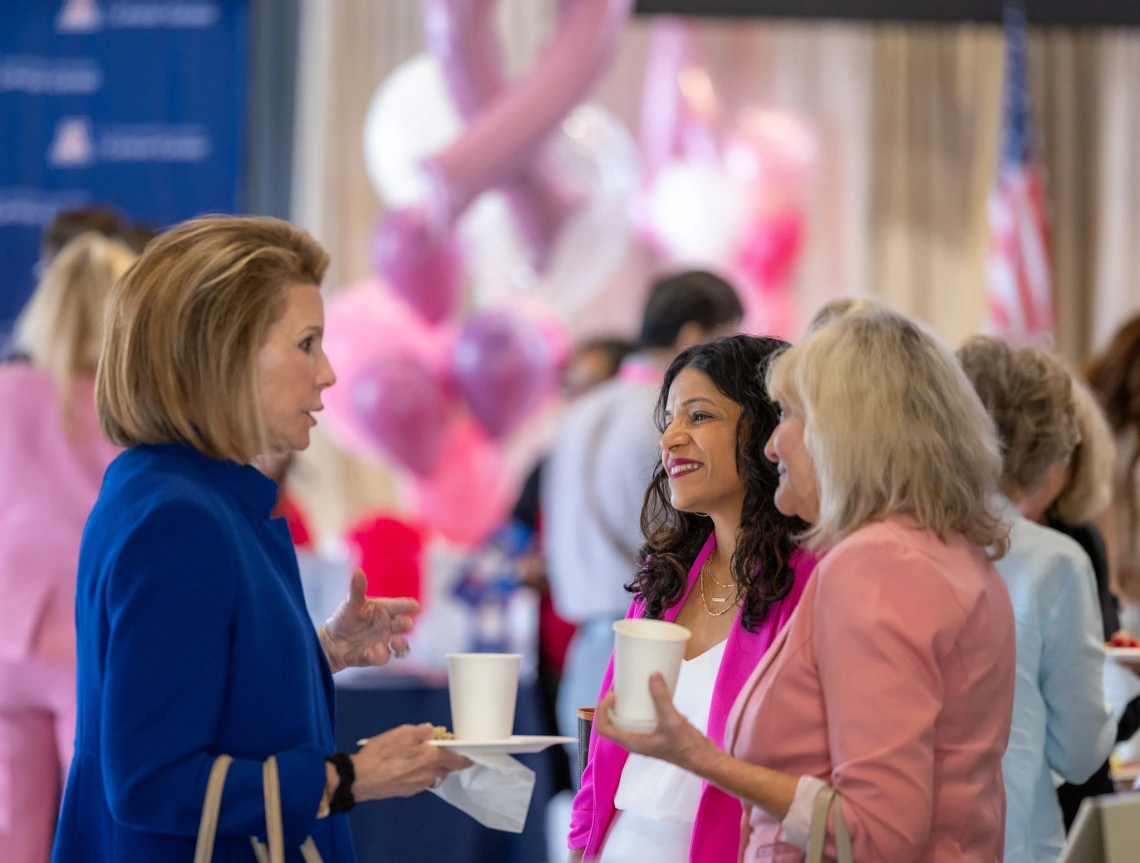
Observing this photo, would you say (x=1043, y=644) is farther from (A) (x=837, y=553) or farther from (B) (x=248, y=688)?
(B) (x=248, y=688)

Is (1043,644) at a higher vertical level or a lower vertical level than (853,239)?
lower

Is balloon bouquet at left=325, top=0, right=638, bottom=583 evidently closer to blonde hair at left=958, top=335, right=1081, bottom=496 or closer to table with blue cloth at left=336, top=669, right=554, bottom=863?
table with blue cloth at left=336, top=669, right=554, bottom=863

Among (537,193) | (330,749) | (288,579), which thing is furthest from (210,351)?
(537,193)

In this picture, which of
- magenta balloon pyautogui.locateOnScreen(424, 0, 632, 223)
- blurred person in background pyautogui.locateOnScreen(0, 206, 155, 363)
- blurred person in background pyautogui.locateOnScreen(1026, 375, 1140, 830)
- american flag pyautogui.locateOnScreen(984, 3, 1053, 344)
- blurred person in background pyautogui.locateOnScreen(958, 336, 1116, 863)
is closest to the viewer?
blurred person in background pyautogui.locateOnScreen(958, 336, 1116, 863)

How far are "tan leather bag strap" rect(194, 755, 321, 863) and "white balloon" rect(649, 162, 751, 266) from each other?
4748 mm

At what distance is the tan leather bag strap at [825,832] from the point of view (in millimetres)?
1354

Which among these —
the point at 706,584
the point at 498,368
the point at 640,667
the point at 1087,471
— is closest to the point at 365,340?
the point at 498,368

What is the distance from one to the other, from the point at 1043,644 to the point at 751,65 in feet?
18.0

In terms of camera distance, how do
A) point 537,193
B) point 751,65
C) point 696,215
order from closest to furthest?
point 537,193
point 696,215
point 751,65

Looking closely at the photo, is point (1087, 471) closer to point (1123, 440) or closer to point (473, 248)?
point (1123, 440)

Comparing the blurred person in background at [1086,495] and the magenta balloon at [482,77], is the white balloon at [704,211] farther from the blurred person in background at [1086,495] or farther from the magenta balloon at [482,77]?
the blurred person in background at [1086,495]

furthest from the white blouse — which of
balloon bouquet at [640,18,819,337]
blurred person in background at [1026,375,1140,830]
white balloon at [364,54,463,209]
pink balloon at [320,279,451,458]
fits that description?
balloon bouquet at [640,18,819,337]

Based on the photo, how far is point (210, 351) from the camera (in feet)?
4.75

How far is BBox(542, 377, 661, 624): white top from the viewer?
3.31m
